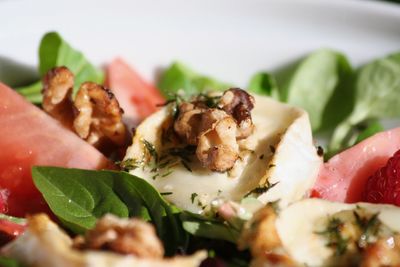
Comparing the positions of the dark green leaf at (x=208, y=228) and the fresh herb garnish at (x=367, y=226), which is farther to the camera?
the dark green leaf at (x=208, y=228)

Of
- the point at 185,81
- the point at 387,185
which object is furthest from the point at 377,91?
the point at 387,185

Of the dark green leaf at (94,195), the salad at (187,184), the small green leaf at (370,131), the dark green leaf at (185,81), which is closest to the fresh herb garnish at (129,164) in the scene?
the salad at (187,184)

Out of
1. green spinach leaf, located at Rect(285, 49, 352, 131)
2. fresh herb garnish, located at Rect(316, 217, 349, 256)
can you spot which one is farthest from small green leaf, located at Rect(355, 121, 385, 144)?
fresh herb garnish, located at Rect(316, 217, 349, 256)

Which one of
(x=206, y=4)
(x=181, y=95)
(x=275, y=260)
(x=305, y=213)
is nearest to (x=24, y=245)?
(x=275, y=260)

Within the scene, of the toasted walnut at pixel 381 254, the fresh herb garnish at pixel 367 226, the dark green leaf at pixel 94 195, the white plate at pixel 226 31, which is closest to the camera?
the toasted walnut at pixel 381 254

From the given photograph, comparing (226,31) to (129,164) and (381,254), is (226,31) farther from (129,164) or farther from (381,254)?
(381,254)

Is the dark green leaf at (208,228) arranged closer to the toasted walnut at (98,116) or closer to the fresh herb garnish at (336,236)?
the fresh herb garnish at (336,236)
